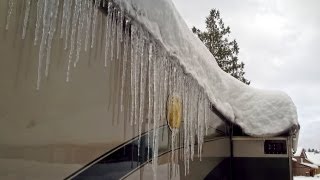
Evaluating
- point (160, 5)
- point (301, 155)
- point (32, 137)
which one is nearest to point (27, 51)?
point (32, 137)

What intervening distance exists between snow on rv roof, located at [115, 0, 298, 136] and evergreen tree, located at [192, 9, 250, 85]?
13294 millimetres

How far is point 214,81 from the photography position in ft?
12.6

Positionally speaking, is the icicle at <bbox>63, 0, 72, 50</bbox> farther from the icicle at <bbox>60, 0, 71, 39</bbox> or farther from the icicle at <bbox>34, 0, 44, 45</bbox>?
the icicle at <bbox>34, 0, 44, 45</bbox>

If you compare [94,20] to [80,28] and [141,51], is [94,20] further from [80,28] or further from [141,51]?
[141,51]

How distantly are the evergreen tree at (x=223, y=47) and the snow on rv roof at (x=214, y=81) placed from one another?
43.6 ft

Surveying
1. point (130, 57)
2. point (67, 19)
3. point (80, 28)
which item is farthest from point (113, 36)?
point (67, 19)

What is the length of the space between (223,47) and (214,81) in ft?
49.9

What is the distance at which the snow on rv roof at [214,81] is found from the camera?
202 cm

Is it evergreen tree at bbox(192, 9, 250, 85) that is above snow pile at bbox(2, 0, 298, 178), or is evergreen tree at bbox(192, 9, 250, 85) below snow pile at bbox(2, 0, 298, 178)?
above

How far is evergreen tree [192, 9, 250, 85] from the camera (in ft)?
60.0

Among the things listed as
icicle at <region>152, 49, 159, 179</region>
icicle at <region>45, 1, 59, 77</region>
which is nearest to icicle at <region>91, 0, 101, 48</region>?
icicle at <region>45, 1, 59, 77</region>

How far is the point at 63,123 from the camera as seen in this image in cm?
142

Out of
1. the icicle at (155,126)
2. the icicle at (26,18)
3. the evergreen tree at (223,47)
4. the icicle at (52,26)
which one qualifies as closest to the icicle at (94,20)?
the icicle at (52,26)

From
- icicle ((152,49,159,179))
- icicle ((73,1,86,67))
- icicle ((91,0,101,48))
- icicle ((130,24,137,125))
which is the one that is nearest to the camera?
icicle ((73,1,86,67))
